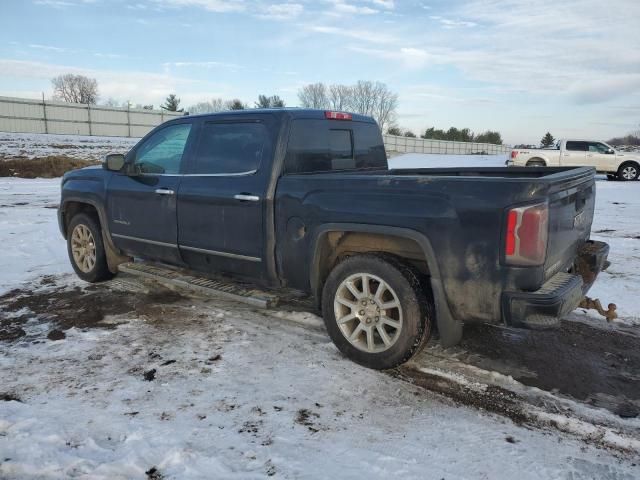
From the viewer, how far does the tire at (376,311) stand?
3355 mm

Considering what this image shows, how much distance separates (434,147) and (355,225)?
63.7 meters

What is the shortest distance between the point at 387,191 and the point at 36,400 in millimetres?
2625

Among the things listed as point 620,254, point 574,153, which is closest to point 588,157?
point 574,153

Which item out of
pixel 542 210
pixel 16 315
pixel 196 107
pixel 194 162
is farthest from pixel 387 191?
pixel 196 107

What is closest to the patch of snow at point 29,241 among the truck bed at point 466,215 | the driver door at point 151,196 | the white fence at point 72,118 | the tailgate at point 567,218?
the driver door at point 151,196

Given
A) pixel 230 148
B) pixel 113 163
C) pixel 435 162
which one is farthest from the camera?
pixel 435 162

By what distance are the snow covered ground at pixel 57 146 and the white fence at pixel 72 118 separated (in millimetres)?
846

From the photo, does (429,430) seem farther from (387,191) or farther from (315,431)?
(387,191)

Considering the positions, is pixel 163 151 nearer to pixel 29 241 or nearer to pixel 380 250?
pixel 380 250

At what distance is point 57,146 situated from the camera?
2966 centimetres

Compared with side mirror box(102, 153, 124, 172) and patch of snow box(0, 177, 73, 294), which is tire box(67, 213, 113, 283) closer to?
patch of snow box(0, 177, 73, 294)

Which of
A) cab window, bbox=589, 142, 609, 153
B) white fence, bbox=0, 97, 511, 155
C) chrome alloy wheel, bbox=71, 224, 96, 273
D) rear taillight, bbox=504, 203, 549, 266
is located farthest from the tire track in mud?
white fence, bbox=0, 97, 511, 155

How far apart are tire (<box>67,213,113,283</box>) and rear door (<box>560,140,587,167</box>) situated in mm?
19882

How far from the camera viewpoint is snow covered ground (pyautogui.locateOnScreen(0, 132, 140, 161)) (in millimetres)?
25906
